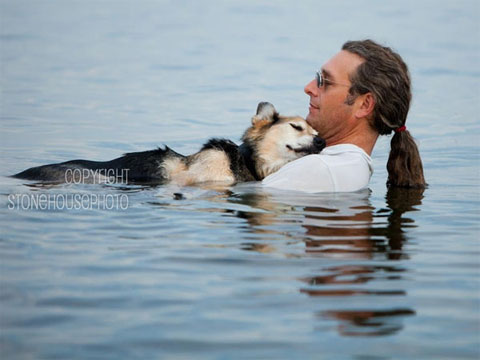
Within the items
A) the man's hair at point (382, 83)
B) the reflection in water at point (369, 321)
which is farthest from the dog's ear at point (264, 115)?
the reflection in water at point (369, 321)

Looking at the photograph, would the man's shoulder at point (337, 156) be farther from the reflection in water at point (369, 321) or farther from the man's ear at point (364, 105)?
the reflection in water at point (369, 321)

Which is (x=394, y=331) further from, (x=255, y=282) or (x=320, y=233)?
(x=320, y=233)

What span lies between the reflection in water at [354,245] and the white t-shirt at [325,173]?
12 cm

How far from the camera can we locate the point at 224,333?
363 cm

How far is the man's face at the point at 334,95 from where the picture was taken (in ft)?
22.5

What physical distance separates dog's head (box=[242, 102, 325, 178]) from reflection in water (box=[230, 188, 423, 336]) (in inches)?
19.6

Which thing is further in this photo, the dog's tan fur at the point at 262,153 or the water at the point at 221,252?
the dog's tan fur at the point at 262,153

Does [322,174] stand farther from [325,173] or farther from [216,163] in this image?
[216,163]

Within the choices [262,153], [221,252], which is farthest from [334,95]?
[221,252]

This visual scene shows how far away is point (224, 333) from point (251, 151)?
3.70 meters

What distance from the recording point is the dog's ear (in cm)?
714

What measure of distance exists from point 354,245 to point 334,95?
2.02 m

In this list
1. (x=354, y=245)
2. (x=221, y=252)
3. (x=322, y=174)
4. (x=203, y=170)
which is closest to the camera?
(x=221, y=252)

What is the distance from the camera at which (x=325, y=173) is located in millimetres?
6387
